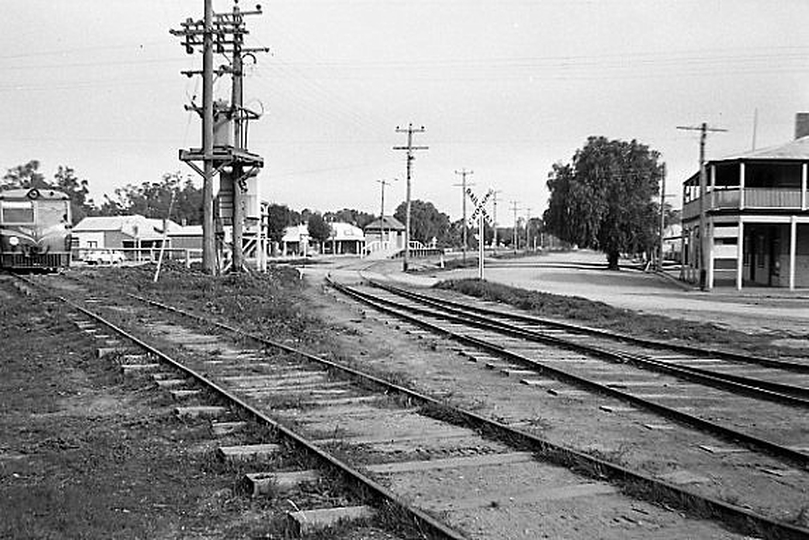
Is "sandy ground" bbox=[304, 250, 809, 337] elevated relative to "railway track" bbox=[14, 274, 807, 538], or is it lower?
lower

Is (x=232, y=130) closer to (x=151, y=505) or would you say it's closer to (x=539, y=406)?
(x=539, y=406)

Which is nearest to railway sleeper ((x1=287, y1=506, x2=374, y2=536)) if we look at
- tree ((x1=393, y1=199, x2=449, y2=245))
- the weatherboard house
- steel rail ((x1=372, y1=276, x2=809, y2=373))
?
steel rail ((x1=372, y1=276, x2=809, y2=373))

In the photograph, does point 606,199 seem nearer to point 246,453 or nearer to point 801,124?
point 801,124

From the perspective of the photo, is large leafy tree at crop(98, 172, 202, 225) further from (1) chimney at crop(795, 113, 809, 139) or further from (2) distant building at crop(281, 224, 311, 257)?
(1) chimney at crop(795, 113, 809, 139)

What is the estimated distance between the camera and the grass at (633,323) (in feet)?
61.9

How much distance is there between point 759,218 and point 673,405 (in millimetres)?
32566

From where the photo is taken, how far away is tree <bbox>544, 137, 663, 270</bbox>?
7075cm

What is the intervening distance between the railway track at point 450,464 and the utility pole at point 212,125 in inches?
798

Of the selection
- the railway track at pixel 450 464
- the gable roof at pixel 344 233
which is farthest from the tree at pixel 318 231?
the railway track at pixel 450 464

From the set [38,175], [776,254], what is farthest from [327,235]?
[776,254]

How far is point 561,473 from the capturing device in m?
7.36

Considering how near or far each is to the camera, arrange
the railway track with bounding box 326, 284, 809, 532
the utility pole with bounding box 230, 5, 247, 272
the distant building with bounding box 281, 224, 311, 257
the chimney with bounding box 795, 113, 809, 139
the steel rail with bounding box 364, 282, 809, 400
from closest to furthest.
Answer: the railway track with bounding box 326, 284, 809, 532
the steel rail with bounding box 364, 282, 809, 400
the utility pole with bounding box 230, 5, 247, 272
the chimney with bounding box 795, 113, 809, 139
the distant building with bounding box 281, 224, 311, 257

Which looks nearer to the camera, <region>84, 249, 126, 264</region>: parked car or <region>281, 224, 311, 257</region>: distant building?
<region>84, 249, 126, 264</region>: parked car

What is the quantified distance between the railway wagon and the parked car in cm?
2405
